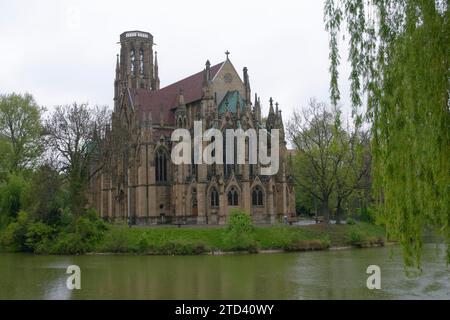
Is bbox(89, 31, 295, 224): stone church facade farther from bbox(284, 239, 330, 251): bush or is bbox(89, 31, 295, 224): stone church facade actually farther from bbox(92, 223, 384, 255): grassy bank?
bbox(284, 239, 330, 251): bush

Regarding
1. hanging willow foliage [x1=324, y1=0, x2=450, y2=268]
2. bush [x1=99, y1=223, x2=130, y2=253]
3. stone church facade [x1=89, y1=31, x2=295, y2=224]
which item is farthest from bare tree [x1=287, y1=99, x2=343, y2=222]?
hanging willow foliage [x1=324, y1=0, x2=450, y2=268]

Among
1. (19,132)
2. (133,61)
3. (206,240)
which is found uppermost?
(133,61)

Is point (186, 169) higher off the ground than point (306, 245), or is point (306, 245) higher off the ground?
point (186, 169)

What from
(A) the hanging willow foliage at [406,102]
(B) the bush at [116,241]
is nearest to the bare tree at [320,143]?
(B) the bush at [116,241]

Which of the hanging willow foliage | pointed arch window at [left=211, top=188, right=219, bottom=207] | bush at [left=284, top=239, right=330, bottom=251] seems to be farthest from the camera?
pointed arch window at [left=211, top=188, right=219, bottom=207]

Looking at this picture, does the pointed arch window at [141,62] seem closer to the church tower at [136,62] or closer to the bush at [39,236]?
the church tower at [136,62]

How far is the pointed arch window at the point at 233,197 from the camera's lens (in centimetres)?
5141

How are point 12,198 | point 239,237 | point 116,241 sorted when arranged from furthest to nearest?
1. point 12,198
2. point 116,241
3. point 239,237

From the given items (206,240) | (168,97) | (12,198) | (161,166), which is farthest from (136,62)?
(206,240)

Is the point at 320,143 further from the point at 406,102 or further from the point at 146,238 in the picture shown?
the point at 406,102

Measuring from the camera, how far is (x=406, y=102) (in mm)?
12812

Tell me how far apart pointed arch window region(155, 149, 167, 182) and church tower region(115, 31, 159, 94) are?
18321 mm

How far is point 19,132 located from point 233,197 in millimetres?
22796

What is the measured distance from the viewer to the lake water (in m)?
21.6
